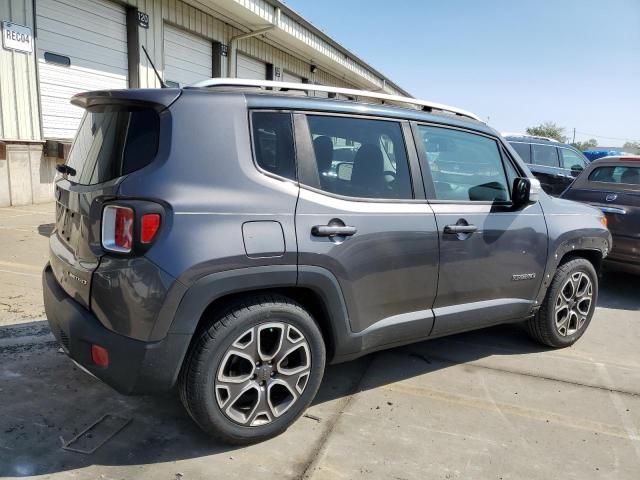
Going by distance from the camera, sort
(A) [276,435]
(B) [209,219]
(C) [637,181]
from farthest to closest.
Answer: (C) [637,181]
(A) [276,435]
(B) [209,219]

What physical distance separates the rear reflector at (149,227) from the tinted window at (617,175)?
237 inches

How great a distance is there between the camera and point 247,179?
2602 millimetres

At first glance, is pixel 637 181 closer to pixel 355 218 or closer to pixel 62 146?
pixel 355 218

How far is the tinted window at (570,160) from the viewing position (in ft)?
37.1

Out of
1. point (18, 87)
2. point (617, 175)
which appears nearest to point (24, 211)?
point (18, 87)

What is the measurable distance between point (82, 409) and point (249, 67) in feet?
42.8

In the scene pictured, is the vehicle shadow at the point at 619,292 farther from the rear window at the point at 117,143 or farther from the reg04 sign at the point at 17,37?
the reg04 sign at the point at 17,37

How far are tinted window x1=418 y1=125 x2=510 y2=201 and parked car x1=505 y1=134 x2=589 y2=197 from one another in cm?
744

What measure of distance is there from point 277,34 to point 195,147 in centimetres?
1252

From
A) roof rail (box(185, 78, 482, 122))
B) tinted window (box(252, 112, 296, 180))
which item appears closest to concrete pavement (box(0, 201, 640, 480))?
tinted window (box(252, 112, 296, 180))

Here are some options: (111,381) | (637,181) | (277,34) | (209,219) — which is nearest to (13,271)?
(111,381)

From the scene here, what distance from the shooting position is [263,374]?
2717 millimetres

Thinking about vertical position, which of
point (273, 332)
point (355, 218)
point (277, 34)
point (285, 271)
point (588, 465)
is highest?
point (277, 34)

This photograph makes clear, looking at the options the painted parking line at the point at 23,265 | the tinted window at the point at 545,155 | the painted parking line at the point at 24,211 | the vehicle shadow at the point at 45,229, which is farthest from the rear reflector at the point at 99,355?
the tinted window at the point at 545,155
